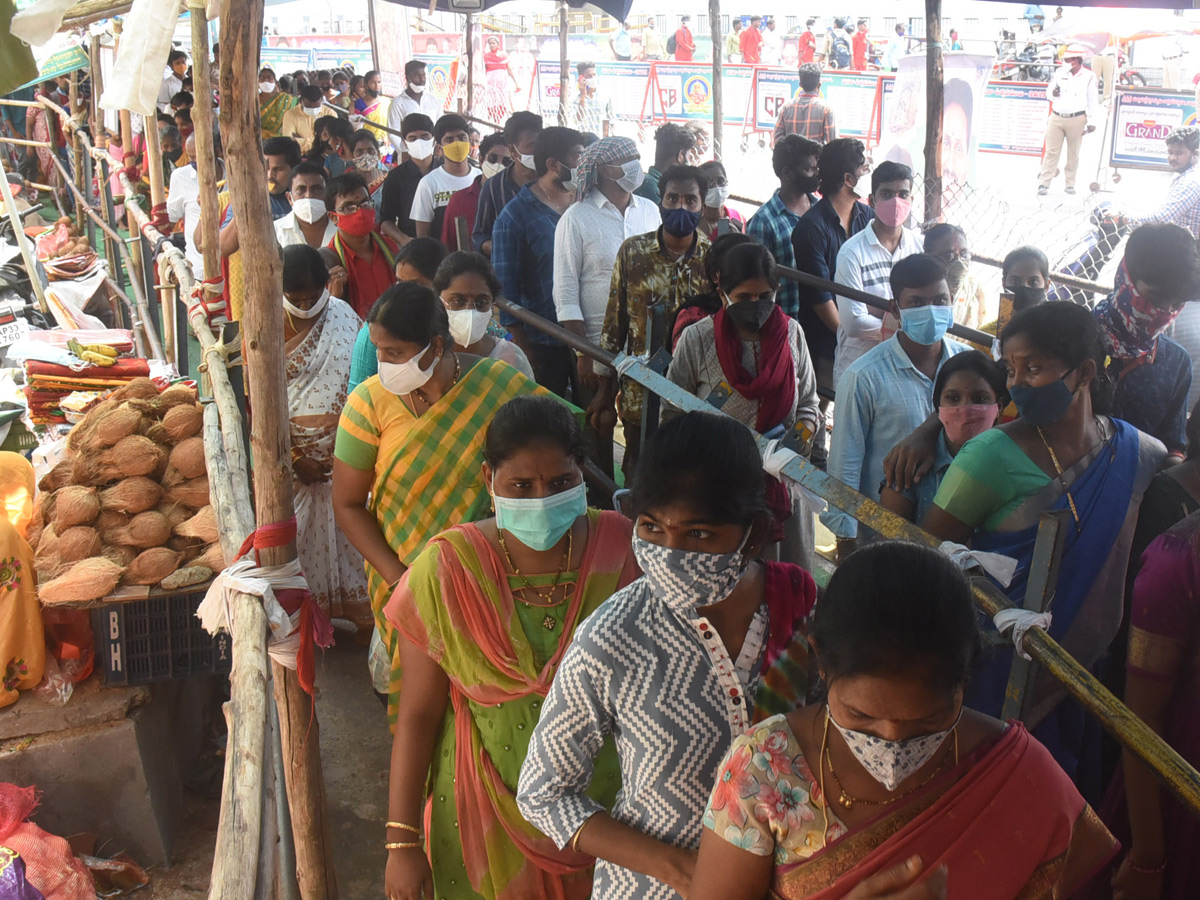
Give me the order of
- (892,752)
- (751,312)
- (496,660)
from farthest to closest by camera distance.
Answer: (751,312), (496,660), (892,752)

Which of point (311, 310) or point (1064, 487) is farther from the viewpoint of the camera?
point (311, 310)

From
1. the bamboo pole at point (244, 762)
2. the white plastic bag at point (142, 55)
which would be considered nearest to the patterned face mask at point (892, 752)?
the bamboo pole at point (244, 762)

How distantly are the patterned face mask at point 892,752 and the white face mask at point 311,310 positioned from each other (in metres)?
3.43

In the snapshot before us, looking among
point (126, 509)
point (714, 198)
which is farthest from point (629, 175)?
point (126, 509)

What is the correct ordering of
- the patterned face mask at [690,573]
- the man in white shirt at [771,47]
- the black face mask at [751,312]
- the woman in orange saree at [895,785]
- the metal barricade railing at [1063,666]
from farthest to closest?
the man in white shirt at [771,47]
the black face mask at [751,312]
the patterned face mask at [690,573]
the metal barricade railing at [1063,666]
the woman in orange saree at [895,785]

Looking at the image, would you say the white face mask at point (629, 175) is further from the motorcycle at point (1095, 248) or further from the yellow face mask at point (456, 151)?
the motorcycle at point (1095, 248)

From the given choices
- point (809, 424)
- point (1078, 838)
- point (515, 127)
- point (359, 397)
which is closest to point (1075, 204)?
point (515, 127)

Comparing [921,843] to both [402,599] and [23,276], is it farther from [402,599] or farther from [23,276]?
[23,276]

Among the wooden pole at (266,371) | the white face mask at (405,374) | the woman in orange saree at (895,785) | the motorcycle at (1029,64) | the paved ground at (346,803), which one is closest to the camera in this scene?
the woman in orange saree at (895,785)

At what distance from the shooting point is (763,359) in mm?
3672

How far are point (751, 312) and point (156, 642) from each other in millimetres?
2576

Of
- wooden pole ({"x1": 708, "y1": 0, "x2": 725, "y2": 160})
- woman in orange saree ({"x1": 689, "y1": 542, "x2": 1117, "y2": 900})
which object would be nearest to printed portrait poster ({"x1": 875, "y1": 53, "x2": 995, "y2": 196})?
wooden pole ({"x1": 708, "y1": 0, "x2": 725, "y2": 160})

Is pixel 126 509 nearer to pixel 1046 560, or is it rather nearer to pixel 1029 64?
pixel 1046 560

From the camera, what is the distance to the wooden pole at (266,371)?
7.80ft
